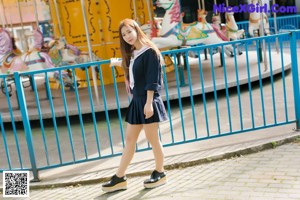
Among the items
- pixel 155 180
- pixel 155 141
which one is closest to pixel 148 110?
pixel 155 141

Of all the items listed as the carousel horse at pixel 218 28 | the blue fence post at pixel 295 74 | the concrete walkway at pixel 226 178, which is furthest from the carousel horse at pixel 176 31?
the concrete walkway at pixel 226 178

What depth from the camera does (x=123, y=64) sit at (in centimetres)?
408

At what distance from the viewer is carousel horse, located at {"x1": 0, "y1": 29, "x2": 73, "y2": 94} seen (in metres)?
8.61

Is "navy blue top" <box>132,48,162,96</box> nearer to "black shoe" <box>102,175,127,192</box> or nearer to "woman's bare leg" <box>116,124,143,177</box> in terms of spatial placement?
"woman's bare leg" <box>116,124,143,177</box>

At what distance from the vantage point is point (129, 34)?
3.83 metres

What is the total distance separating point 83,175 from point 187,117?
108 inches

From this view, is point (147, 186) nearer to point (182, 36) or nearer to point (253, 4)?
point (182, 36)

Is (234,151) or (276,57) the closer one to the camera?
(234,151)

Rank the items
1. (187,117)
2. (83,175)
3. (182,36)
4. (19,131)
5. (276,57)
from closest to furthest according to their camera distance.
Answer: (83,175)
(187,117)
(19,131)
(182,36)
(276,57)

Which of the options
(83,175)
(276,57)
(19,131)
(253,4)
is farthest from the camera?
(276,57)

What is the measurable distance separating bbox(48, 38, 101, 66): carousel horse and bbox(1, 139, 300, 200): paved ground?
481cm

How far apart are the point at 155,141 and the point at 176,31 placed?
4920 mm

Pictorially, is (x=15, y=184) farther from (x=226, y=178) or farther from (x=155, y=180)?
(x=226, y=178)

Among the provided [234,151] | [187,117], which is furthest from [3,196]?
[187,117]
